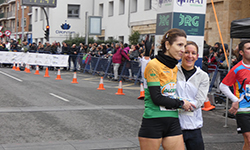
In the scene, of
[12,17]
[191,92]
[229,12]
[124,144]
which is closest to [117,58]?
[229,12]

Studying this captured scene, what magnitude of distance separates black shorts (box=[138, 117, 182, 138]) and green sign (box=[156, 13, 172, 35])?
727 centimetres

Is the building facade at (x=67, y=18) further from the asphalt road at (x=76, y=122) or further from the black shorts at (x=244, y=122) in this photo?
the black shorts at (x=244, y=122)

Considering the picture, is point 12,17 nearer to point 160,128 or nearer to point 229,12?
point 229,12

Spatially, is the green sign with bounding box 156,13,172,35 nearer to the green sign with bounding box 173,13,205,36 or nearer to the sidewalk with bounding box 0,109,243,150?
the green sign with bounding box 173,13,205,36

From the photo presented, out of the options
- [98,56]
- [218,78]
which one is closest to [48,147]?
[218,78]

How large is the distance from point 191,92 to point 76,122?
4985mm

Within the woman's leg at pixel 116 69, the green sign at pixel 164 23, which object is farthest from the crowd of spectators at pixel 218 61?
the woman's leg at pixel 116 69

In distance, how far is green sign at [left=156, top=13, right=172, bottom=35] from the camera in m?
10.7

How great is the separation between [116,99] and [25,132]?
18.2 ft

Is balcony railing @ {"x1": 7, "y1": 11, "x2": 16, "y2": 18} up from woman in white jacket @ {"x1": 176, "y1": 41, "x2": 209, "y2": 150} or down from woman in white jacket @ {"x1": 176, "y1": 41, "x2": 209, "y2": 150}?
up

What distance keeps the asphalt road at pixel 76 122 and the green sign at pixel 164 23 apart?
236cm

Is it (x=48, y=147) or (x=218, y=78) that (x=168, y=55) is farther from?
(x=218, y=78)

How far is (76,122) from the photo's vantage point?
28.3ft

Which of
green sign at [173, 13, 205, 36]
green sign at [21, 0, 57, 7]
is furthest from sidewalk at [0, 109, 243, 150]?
green sign at [21, 0, 57, 7]
